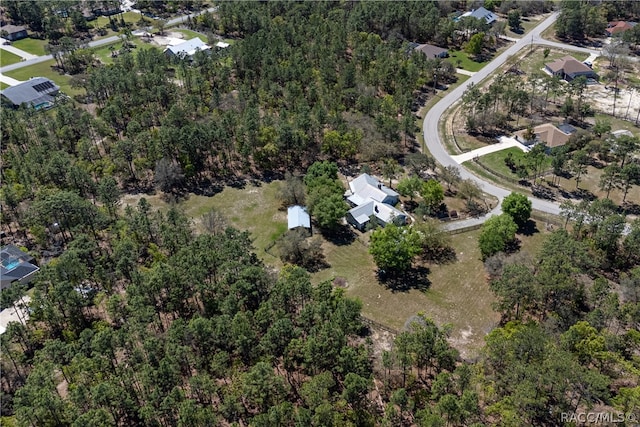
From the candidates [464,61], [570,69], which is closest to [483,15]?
[464,61]

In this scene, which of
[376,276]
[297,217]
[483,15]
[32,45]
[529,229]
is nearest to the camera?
[376,276]

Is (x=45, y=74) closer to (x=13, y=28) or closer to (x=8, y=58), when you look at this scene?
(x=8, y=58)

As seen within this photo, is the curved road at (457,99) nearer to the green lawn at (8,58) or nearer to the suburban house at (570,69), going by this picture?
the suburban house at (570,69)

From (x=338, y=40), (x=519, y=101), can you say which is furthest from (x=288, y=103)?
(x=519, y=101)

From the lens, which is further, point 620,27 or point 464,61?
point 620,27

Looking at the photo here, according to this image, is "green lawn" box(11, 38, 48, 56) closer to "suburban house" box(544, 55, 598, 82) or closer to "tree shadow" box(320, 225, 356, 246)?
"tree shadow" box(320, 225, 356, 246)

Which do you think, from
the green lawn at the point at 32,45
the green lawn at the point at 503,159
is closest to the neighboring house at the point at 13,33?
the green lawn at the point at 32,45
